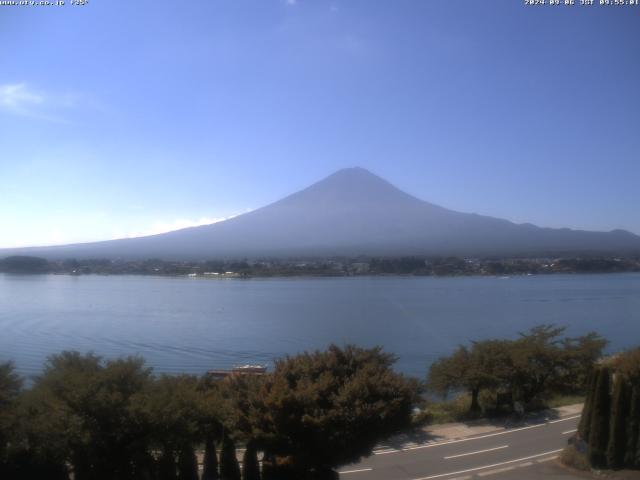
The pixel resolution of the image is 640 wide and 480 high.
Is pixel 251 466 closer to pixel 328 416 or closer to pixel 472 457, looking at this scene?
pixel 328 416

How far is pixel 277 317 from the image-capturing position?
2542cm

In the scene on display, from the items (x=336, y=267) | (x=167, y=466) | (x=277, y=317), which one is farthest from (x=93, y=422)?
(x=336, y=267)

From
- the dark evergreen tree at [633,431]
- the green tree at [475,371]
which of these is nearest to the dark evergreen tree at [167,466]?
the dark evergreen tree at [633,431]

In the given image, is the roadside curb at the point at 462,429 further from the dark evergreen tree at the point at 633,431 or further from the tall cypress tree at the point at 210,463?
the dark evergreen tree at the point at 633,431

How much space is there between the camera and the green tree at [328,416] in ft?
17.3

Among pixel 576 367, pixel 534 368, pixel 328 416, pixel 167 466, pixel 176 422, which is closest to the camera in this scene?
pixel 328 416

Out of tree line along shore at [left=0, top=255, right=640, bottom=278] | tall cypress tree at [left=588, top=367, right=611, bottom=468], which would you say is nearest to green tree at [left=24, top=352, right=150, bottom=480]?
tall cypress tree at [left=588, top=367, right=611, bottom=468]

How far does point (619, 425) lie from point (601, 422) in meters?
0.17

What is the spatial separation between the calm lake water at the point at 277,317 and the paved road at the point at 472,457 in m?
7.03

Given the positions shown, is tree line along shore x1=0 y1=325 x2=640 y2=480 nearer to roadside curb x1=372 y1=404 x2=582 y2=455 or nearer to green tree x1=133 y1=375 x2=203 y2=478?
green tree x1=133 y1=375 x2=203 y2=478

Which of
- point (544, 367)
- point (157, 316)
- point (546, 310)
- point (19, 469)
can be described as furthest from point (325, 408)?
point (546, 310)

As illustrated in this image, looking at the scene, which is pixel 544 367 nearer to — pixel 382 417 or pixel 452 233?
pixel 382 417

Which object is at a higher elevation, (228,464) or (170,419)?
(170,419)

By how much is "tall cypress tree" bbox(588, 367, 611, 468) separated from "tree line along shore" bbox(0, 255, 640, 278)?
4274 cm
